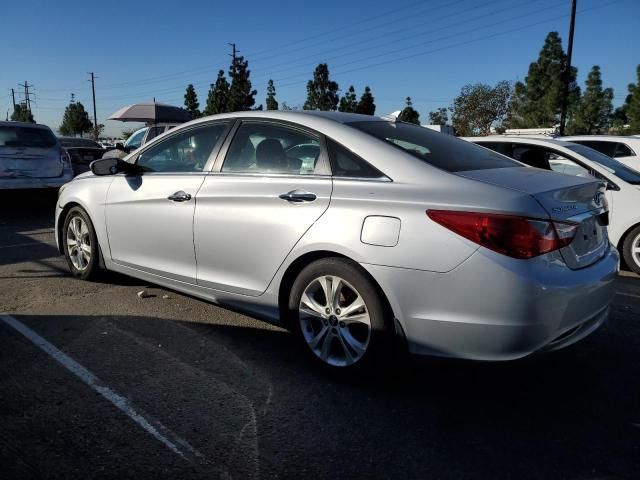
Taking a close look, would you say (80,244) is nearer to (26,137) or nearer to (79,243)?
(79,243)

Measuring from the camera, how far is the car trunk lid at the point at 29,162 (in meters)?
9.36

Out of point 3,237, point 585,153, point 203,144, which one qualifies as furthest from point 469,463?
point 3,237

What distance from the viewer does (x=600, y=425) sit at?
2760 mm

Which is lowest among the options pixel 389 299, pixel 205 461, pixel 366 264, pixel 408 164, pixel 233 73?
pixel 205 461

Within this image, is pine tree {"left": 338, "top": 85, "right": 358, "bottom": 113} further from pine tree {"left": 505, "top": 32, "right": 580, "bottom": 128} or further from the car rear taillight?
the car rear taillight

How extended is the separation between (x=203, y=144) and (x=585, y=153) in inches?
191

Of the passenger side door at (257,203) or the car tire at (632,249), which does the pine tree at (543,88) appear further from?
the passenger side door at (257,203)

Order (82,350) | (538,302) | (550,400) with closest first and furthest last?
(538,302)
(550,400)
(82,350)

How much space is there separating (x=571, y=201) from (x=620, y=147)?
699cm

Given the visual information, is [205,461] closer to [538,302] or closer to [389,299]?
[389,299]

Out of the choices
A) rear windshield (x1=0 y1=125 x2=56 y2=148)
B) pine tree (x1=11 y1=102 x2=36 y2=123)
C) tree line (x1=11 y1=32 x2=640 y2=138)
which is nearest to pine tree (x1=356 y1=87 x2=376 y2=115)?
tree line (x1=11 y1=32 x2=640 y2=138)

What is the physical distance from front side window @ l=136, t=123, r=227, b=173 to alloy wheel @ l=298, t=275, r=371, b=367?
1.44 metres

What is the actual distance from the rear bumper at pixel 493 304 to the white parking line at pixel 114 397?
4.09 feet

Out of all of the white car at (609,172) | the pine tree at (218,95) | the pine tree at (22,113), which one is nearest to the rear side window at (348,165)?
the white car at (609,172)
